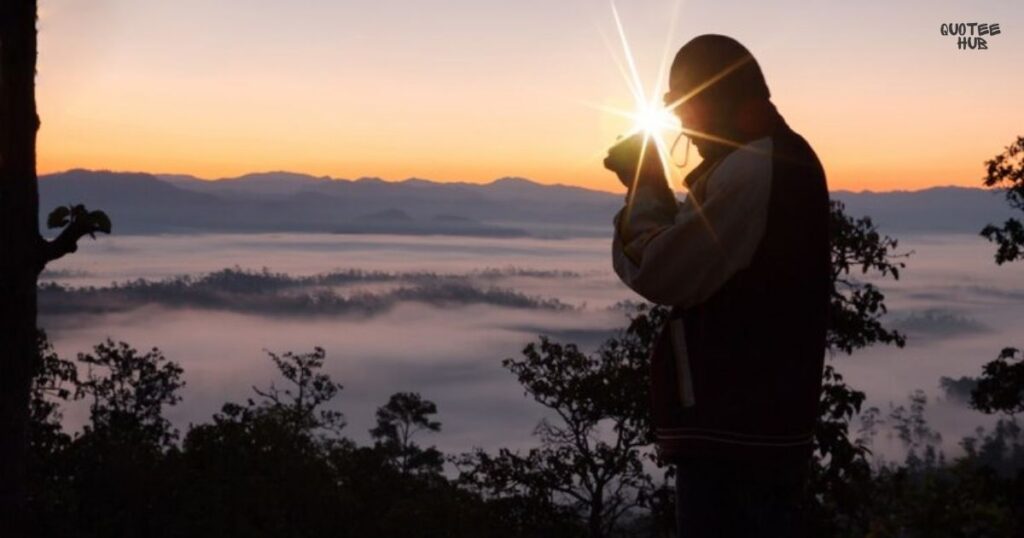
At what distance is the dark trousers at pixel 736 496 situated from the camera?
272 centimetres

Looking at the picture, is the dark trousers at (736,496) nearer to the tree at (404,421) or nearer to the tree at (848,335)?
the tree at (848,335)

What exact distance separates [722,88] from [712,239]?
0.52 metres

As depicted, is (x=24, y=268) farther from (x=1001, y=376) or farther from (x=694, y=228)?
(x=1001, y=376)

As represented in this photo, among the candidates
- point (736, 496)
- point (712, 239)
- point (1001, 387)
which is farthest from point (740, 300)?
point (1001, 387)

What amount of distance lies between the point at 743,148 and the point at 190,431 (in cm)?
3065

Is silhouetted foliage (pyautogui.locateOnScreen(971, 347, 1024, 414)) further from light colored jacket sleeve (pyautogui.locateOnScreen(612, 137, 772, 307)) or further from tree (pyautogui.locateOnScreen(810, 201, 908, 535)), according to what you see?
light colored jacket sleeve (pyautogui.locateOnScreen(612, 137, 772, 307))

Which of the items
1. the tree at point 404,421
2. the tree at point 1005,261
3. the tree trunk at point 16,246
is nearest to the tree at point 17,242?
the tree trunk at point 16,246

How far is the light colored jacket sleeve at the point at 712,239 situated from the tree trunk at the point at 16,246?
249 cm

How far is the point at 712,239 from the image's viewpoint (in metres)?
2.62

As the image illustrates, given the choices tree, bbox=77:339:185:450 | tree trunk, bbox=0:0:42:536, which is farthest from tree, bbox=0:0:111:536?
tree, bbox=77:339:185:450

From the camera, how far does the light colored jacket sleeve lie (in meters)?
2.63

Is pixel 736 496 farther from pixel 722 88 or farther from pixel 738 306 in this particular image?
pixel 722 88

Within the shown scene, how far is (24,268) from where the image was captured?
3.81 meters

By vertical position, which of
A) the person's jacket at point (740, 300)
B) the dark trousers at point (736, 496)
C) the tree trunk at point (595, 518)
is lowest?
the tree trunk at point (595, 518)
